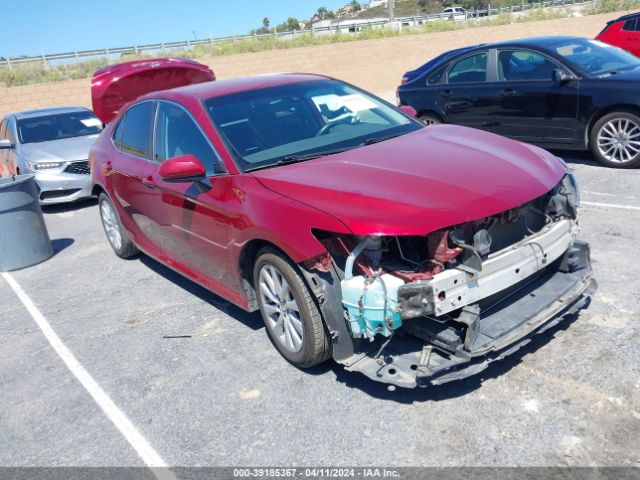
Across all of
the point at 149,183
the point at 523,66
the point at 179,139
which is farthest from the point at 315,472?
the point at 523,66

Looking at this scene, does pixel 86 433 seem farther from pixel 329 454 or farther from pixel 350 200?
pixel 350 200

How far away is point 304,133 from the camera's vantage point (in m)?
4.30

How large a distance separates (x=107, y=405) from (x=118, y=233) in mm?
2983

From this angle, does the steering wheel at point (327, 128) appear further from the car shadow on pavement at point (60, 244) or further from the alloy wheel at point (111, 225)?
the car shadow on pavement at point (60, 244)

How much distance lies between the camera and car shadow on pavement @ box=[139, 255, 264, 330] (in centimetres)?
457

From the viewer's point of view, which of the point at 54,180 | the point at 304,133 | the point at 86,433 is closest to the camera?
the point at 86,433

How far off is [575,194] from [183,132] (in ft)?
9.22

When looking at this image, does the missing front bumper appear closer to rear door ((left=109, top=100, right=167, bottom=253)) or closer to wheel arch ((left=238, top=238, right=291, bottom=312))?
wheel arch ((left=238, top=238, right=291, bottom=312))

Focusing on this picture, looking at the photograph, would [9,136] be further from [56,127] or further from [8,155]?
[56,127]

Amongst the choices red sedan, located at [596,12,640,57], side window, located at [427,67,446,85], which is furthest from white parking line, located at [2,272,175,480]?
red sedan, located at [596,12,640,57]

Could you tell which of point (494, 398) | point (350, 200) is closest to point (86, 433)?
point (350, 200)

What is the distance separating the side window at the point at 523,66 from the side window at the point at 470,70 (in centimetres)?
26

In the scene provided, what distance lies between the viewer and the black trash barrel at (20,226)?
21.5ft

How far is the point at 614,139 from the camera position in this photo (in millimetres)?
7293
